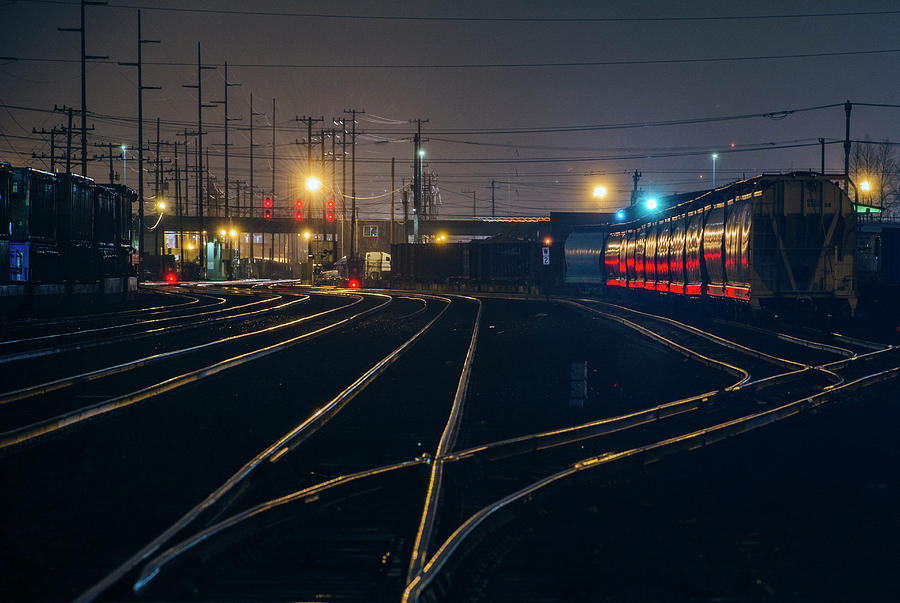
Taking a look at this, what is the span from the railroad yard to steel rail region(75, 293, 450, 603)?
2 cm

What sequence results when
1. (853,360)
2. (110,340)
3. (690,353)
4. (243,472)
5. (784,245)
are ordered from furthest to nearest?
(784,245), (110,340), (690,353), (853,360), (243,472)

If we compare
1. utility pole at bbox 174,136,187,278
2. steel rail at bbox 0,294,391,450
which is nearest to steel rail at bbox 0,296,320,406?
steel rail at bbox 0,294,391,450

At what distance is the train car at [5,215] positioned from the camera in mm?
23062

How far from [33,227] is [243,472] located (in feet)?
69.8

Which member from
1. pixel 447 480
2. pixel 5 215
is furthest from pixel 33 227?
pixel 447 480

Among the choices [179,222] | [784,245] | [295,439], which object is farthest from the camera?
[179,222]

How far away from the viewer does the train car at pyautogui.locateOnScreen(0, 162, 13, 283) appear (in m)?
23.1

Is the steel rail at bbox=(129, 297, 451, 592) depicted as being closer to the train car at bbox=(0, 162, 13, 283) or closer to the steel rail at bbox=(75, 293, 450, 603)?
the steel rail at bbox=(75, 293, 450, 603)

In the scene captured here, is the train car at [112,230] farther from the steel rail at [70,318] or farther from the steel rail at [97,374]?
the steel rail at [97,374]

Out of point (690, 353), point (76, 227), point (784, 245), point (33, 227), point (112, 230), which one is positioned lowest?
point (690, 353)

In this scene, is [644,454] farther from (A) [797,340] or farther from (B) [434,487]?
(A) [797,340]

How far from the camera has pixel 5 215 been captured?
76.6 feet

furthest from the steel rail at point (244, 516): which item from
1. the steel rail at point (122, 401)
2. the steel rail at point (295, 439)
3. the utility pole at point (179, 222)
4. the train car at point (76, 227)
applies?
the utility pole at point (179, 222)

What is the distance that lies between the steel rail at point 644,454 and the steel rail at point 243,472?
1.35m
